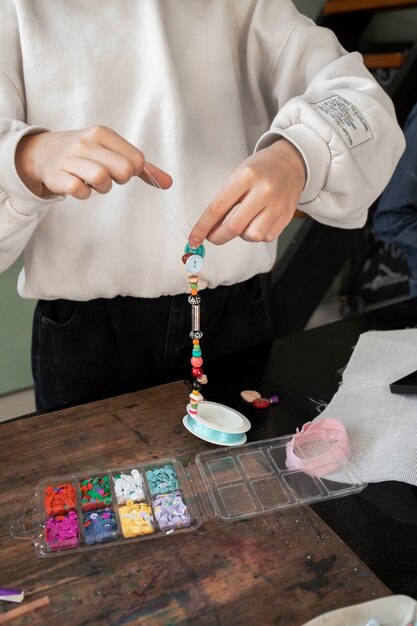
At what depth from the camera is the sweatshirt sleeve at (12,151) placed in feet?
2.11

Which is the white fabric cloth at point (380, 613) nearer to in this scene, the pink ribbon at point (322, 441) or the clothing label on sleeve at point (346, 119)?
the pink ribbon at point (322, 441)

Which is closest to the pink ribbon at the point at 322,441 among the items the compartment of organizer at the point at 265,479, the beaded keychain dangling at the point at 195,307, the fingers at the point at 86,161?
the compartment of organizer at the point at 265,479

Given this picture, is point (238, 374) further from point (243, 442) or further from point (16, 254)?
point (16, 254)

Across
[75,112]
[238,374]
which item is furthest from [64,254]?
[238,374]

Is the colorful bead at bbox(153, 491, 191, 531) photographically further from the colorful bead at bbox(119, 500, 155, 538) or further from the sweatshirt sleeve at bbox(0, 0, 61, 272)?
the sweatshirt sleeve at bbox(0, 0, 61, 272)

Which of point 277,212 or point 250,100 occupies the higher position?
point 250,100

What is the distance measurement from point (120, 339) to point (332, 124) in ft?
1.33

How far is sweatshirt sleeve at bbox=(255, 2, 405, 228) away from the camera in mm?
710

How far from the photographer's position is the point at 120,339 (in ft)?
2.93

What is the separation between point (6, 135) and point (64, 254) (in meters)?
0.19

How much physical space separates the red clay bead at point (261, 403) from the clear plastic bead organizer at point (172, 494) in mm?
77

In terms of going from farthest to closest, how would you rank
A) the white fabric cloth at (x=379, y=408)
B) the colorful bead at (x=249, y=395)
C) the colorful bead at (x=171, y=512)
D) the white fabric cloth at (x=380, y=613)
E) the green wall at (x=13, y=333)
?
the green wall at (x=13, y=333) < the colorful bead at (x=249, y=395) < the white fabric cloth at (x=379, y=408) < the colorful bead at (x=171, y=512) < the white fabric cloth at (x=380, y=613)

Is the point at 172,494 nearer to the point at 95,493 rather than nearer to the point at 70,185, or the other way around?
the point at 95,493

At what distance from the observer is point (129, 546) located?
0.57 metres
